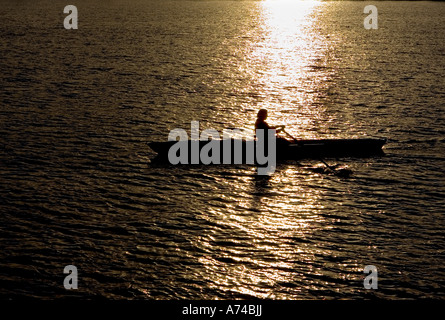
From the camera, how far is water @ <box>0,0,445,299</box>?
664 inches

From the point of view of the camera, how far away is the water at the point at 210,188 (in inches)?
664

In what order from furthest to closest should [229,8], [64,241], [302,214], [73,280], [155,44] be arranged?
[229,8], [155,44], [302,214], [64,241], [73,280]

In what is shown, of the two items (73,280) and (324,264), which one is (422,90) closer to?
(324,264)

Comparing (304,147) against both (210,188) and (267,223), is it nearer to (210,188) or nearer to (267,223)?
(210,188)

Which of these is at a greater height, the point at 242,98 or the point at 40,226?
the point at 242,98

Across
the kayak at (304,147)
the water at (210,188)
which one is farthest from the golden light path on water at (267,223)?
the kayak at (304,147)

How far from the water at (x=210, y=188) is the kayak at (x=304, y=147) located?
0.68m

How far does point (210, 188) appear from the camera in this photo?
23484 millimetres

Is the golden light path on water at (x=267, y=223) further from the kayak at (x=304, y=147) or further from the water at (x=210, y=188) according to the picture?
the kayak at (x=304, y=147)

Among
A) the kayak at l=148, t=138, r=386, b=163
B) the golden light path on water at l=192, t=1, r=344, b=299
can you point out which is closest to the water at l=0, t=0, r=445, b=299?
the golden light path on water at l=192, t=1, r=344, b=299

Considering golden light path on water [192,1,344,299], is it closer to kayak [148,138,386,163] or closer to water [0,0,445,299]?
water [0,0,445,299]

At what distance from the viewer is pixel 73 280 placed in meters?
16.5
